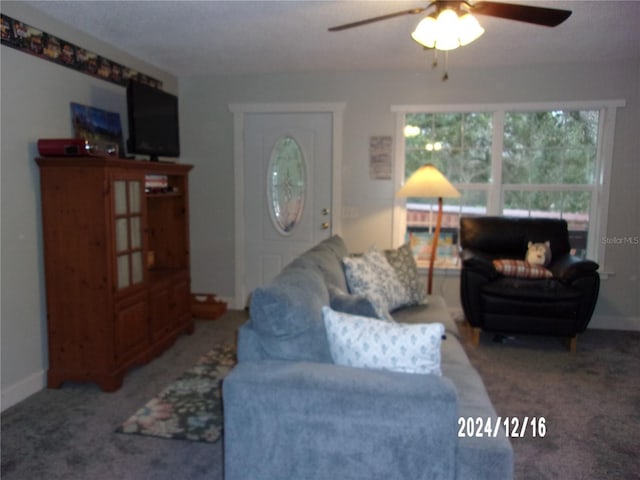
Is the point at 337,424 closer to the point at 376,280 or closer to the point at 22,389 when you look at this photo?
the point at 376,280

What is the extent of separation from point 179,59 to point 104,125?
3.15 ft

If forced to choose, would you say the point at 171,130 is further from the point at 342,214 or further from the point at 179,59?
the point at 342,214

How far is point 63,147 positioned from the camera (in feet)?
9.43

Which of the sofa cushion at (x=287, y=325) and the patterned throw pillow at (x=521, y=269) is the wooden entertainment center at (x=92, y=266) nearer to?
the sofa cushion at (x=287, y=325)

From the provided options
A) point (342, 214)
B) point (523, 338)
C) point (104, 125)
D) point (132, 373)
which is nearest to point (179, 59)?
point (104, 125)

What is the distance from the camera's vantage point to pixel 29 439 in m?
2.47

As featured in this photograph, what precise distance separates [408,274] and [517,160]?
199 centimetres

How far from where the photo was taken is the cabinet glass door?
10.2ft

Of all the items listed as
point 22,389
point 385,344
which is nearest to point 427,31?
point 385,344

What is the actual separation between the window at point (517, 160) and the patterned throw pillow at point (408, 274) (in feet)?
4.32

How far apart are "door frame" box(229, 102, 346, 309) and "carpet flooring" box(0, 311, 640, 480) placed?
49.6 inches

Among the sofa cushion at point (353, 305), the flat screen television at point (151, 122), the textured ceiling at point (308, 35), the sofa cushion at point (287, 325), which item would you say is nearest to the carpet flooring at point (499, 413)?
the sofa cushion at point (287, 325)

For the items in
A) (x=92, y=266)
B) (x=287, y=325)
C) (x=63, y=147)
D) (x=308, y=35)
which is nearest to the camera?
(x=287, y=325)

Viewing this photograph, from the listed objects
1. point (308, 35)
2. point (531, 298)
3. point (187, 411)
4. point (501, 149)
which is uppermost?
point (308, 35)
